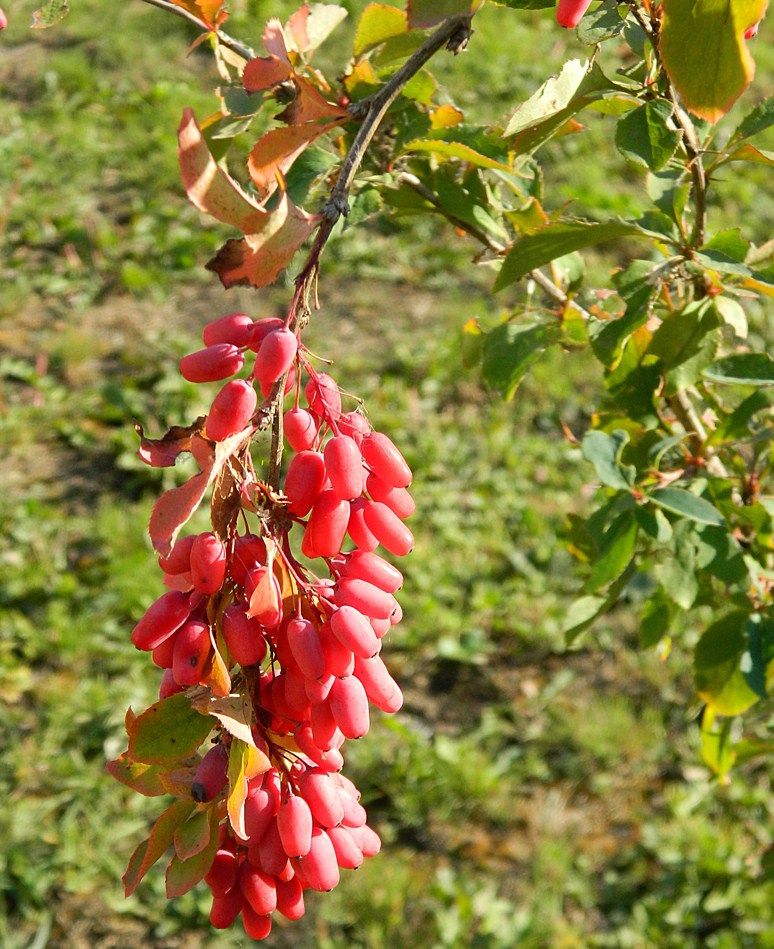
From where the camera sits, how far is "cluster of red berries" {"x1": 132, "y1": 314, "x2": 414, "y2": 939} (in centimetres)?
58

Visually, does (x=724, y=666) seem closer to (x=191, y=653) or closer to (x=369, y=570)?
(x=369, y=570)

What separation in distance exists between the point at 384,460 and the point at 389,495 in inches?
1.3

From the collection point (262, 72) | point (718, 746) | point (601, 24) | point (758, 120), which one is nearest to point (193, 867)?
point (262, 72)

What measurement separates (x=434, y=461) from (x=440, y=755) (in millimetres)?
943

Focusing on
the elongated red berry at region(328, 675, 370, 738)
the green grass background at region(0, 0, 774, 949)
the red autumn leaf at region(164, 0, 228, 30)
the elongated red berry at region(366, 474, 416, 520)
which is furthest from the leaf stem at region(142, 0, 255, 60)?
the green grass background at region(0, 0, 774, 949)

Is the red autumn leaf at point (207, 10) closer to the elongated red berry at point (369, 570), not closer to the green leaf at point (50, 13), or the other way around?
the green leaf at point (50, 13)

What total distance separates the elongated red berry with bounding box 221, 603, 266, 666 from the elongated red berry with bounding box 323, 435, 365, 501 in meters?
0.09

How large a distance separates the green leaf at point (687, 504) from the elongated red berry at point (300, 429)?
47cm

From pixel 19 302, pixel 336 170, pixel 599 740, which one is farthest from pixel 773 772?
pixel 19 302

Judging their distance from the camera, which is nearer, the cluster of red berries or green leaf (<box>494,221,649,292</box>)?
the cluster of red berries

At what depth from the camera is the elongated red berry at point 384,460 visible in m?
0.64

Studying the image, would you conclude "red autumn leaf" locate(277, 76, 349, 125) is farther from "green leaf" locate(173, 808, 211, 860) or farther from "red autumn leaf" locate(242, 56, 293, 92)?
"green leaf" locate(173, 808, 211, 860)

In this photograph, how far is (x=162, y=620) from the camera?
609 mm

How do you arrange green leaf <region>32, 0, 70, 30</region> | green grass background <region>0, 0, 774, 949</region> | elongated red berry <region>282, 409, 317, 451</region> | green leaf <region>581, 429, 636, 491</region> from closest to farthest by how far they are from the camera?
elongated red berry <region>282, 409, 317, 451</region> → green leaf <region>32, 0, 70, 30</region> → green leaf <region>581, 429, 636, 491</region> → green grass background <region>0, 0, 774, 949</region>
